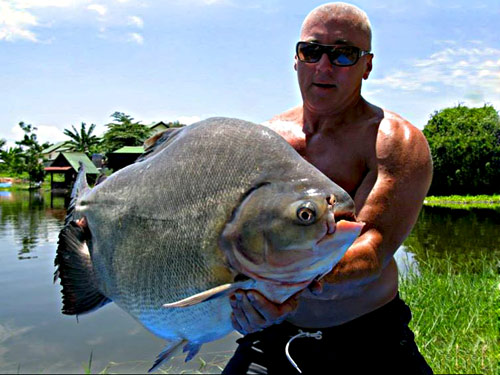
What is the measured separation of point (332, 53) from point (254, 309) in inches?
59.0

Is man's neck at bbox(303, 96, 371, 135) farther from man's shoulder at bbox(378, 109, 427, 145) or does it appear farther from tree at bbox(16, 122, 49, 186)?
tree at bbox(16, 122, 49, 186)

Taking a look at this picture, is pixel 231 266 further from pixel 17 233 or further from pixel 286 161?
pixel 17 233

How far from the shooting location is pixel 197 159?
6.09ft

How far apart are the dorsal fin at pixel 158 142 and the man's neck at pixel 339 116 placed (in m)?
1.07

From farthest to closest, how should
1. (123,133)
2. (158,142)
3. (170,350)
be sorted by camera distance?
1. (123,133)
2. (158,142)
3. (170,350)

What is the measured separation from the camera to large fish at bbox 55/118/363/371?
1.54m

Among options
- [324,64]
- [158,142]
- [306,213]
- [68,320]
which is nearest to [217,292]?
[306,213]

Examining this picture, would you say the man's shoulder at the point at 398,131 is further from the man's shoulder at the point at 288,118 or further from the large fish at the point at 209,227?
the large fish at the point at 209,227

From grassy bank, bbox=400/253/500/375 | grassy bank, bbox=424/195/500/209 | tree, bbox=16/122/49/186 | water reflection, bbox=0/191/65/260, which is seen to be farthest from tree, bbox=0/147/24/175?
grassy bank, bbox=400/253/500/375

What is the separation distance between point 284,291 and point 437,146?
1760 inches

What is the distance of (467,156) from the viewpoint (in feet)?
138

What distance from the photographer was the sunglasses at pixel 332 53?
2611 millimetres

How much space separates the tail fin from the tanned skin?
97cm

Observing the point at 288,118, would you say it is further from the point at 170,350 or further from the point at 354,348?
the point at 170,350
